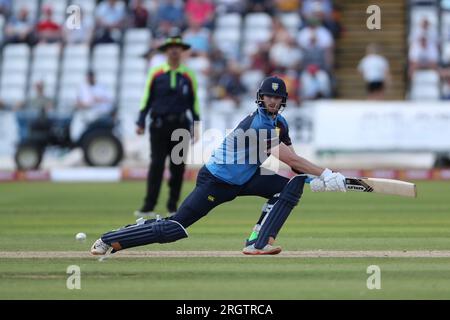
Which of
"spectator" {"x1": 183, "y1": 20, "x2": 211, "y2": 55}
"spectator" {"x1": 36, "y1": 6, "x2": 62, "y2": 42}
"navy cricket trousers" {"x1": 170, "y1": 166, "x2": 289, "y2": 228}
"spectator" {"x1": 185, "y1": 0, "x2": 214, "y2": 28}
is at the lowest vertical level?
"navy cricket trousers" {"x1": 170, "y1": 166, "x2": 289, "y2": 228}

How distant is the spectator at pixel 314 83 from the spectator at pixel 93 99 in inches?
148

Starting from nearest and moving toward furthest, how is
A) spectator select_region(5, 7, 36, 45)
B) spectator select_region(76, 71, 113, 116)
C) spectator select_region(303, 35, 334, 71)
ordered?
spectator select_region(76, 71, 113, 116)
spectator select_region(303, 35, 334, 71)
spectator select_region(5, 7, 36, 45)

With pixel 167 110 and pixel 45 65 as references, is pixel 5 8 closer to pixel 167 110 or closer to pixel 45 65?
pixel 45 65

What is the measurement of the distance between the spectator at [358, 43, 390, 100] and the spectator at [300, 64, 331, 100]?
2.64 ft

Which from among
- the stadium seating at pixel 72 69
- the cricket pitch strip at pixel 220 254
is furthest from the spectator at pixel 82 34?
the cricket pitch strip at pixel 220 254

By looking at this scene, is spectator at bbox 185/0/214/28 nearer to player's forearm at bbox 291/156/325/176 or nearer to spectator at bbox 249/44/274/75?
spectator at bbox 249/44/274/75

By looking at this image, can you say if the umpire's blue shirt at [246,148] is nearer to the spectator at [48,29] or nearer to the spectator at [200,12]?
the spectator at [200,12]

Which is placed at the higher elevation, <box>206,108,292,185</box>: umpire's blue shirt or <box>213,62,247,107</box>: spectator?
<box>213,62,247,107</box>: spectator

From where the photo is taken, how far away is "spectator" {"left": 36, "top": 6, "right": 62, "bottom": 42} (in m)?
23.8

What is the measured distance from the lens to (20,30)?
24.1m

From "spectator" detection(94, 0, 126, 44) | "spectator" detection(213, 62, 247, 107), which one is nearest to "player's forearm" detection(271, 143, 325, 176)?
"spectator" detection(213, 62, 247, 107)

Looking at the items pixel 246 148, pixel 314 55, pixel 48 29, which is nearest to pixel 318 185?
pixel 246 148
